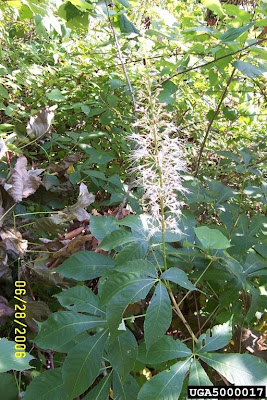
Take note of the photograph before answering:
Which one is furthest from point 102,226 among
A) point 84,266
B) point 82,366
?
point 82,366

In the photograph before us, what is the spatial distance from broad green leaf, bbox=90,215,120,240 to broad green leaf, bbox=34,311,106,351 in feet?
0.89

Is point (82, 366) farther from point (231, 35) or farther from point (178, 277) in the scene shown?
point (231, 35)

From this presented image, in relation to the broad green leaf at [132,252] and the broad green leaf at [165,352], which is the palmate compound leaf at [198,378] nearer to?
the broad green leaf at [165,352]

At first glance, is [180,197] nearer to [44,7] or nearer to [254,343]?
[254,343]

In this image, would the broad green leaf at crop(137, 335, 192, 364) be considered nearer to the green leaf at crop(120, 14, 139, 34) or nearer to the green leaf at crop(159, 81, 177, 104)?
the green leaf at crop(159, 81, 177, 104)

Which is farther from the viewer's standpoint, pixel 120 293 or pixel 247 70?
pixel 247 70

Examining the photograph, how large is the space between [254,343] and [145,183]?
85cm

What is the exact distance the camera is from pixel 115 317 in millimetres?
862

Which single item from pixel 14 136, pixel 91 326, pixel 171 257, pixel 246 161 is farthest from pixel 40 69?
pixel 91 326

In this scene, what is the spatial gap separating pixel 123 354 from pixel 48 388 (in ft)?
0.74

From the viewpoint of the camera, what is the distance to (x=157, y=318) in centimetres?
88

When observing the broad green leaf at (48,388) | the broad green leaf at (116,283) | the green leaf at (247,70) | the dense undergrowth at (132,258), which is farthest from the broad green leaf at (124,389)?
the green leaf at (247,70)

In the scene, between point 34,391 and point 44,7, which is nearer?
point 34,391

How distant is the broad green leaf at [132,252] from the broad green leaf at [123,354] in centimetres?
19
